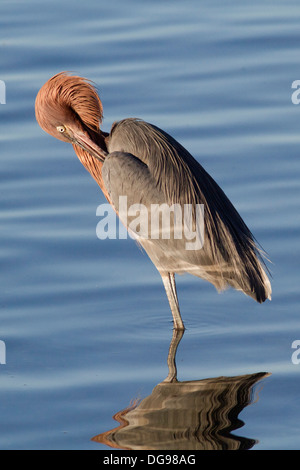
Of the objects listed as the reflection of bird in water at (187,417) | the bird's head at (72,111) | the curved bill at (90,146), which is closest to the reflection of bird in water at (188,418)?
the reflection of bird in water at (187,417)

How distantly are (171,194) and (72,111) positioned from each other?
0.99m

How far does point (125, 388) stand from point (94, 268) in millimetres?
1619

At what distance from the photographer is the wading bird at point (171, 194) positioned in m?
6.59

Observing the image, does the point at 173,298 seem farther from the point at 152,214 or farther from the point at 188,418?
the point at 188,418

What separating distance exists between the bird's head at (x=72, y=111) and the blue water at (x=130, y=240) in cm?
91

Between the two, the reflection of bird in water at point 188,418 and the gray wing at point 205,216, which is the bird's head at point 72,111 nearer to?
the gray wing at point 205,216

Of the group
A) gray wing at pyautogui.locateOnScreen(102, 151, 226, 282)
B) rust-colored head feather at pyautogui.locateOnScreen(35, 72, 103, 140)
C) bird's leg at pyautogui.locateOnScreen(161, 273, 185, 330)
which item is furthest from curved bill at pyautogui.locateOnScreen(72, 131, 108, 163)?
bird's leg at pyautogui.locateOnScreen(161, 273, 185, 330)

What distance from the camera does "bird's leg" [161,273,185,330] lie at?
655 centimetres

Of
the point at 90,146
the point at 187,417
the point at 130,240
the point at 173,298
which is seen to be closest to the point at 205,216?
the point at 173,298

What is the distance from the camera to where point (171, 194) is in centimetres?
667

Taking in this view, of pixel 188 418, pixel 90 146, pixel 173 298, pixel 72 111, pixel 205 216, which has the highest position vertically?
pixel 72 111

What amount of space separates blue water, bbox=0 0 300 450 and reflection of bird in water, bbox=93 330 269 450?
0.07 m

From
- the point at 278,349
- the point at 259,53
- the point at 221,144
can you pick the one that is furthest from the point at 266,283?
the point at 259,53

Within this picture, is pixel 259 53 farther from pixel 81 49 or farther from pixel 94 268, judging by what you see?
pixel 94 268
